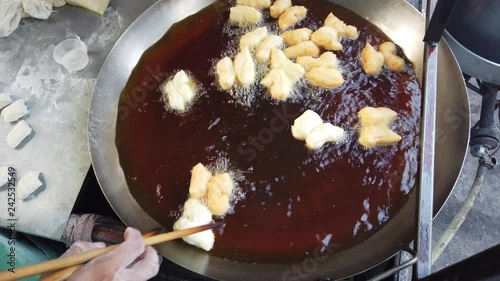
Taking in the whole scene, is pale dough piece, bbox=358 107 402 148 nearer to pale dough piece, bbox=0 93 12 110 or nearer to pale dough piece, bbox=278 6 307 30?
pale dough piece, bbox=278 6 307 30

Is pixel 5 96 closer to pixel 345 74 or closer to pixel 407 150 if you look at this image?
pixel 345 74

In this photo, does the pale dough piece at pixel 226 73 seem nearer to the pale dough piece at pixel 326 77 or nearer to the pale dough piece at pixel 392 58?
the pale dough piece at pixel 326 77

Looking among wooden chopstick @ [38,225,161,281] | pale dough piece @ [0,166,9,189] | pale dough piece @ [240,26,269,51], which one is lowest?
pale dough piece @ [0,166,9,189]

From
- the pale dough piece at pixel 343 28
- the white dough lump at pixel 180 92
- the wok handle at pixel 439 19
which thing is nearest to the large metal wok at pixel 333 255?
the pale dough piece at pixel 343 28

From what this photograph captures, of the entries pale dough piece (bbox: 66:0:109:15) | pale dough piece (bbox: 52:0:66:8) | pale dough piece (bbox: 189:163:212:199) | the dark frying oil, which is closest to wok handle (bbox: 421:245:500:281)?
the dark frying oil

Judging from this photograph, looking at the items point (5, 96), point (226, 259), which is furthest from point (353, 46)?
point (5, 96)

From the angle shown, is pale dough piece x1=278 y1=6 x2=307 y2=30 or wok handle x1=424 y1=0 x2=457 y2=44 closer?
wok handle x1=424 y1=0 x2=457 y2=44

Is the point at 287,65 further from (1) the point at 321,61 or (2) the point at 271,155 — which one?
(2) the point at 271,155
